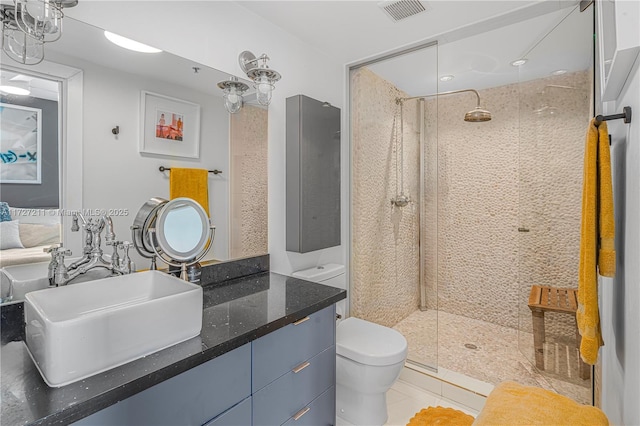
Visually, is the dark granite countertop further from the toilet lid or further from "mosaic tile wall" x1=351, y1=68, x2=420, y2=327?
"mosaic tile wall" x1=351, y1=68, x2=420, y2=327

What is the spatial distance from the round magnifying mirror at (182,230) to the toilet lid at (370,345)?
101 centimetres

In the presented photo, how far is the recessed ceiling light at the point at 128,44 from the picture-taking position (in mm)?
1372

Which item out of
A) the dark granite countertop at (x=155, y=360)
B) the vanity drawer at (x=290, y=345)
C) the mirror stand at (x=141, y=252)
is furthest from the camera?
the mirror stand at (x=141, y=252)

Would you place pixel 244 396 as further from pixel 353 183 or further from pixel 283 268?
pixel 353 183

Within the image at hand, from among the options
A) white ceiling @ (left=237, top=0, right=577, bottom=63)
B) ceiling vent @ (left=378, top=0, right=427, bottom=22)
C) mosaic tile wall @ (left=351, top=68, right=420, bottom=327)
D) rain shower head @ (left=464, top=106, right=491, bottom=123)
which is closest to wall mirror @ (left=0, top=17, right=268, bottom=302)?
white ceiling @ (left=237, top=0, right=577, bottom=63)

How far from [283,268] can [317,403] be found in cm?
88

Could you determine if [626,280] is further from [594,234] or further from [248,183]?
[248,183]

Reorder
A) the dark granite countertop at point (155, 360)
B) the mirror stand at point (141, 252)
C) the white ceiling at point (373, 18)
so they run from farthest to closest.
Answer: the white ceiling at point (373, 18) → the mirror stand at point (141, 252) → the dark granite countertop at point (155, 360)

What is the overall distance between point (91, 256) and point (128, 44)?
3.06ft

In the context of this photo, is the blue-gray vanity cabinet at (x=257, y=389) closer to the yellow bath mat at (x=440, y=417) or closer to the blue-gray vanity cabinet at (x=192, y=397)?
the blue-gray vanity cabinet at (x=192, y=397)

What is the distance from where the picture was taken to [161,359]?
922 mm

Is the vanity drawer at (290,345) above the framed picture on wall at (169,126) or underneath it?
underneath

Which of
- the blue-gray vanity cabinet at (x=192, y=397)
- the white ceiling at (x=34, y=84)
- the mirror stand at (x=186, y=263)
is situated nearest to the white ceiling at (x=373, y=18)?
the white ceiling at (x=34, y=84)

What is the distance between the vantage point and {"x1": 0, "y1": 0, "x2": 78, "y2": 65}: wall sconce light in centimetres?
110
